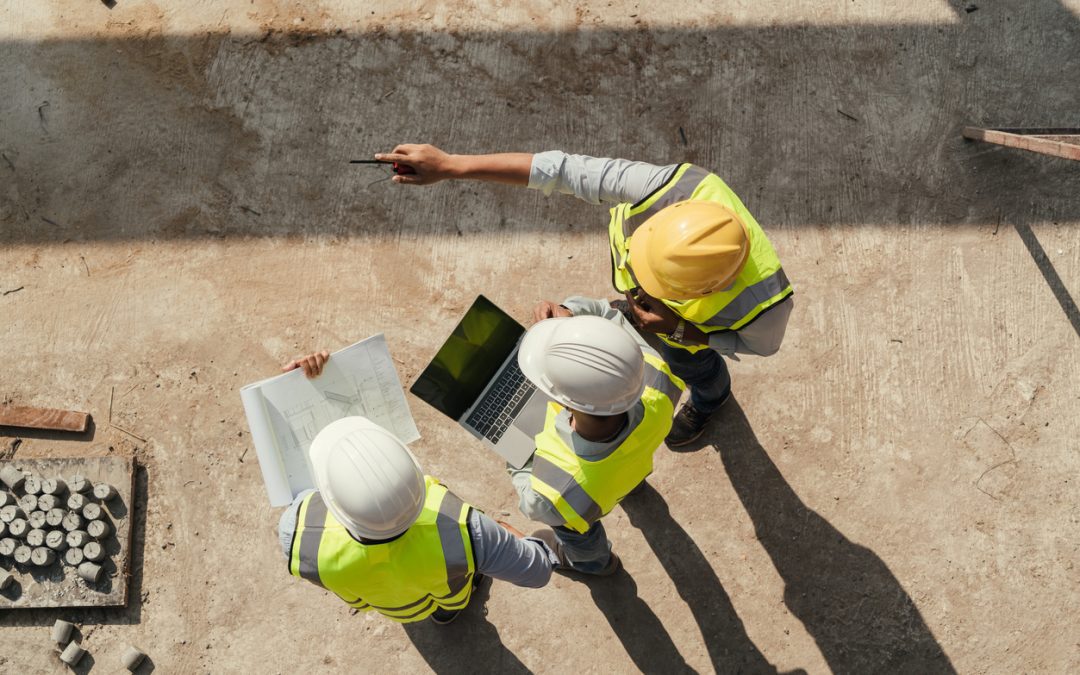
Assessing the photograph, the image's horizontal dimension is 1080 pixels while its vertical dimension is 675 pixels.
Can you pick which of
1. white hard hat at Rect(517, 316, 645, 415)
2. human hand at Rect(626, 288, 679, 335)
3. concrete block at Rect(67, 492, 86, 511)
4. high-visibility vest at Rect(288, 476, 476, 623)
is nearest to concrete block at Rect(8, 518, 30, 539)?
concrete block at Rect(67, 492, 86, 511)

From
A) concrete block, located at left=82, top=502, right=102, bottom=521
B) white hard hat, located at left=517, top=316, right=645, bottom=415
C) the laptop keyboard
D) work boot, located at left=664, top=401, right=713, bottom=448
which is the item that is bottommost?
concrete block, located at left=82, top=502, right=102, bottom=521

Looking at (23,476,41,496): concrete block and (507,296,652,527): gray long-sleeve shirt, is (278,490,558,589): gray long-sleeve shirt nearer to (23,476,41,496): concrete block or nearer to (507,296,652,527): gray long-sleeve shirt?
(507,296,652,527): gray long-sleeve shirt

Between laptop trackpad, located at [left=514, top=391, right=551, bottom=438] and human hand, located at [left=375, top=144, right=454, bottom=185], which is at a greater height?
human hand, located at [left=375, top=144, right=454, bottom=185]

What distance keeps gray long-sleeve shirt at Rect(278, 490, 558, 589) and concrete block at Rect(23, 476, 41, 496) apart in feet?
6.78

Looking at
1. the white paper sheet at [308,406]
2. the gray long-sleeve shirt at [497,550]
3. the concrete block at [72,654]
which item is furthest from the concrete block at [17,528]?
the gray long-sleeve shirt at [497,550]

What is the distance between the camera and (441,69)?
16.2ft

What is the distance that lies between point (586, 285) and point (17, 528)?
3.45 metres

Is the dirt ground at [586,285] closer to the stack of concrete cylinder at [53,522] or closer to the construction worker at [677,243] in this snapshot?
the stack of concrete cylinder at [53,522]

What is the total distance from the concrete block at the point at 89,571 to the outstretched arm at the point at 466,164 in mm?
2720

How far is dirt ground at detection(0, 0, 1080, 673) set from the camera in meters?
4.19

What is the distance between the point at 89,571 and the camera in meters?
4.07

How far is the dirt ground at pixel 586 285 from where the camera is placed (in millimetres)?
4188

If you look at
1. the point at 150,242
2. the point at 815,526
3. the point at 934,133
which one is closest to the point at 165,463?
the point at 150,242

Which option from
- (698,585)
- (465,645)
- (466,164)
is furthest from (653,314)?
(465,645)
